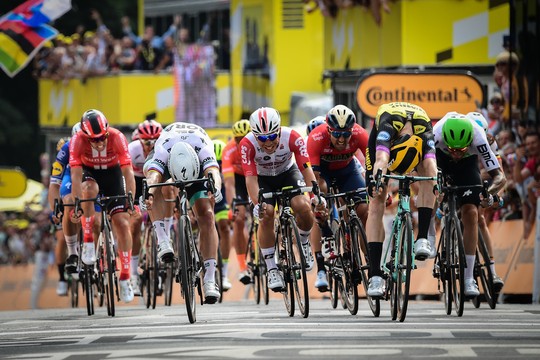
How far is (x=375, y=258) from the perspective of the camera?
15844 mm

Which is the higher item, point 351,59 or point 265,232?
point 351,59

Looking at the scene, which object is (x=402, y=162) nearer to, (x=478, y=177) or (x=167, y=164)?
(x=478, y=177)

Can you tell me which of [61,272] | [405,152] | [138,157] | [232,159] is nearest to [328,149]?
[405,152]

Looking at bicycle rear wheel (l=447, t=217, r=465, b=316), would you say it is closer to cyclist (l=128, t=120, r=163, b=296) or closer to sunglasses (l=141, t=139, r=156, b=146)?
cyclist (l=128, t=120, r=163, b=296)

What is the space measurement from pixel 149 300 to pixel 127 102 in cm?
2274

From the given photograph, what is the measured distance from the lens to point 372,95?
24.6 metres

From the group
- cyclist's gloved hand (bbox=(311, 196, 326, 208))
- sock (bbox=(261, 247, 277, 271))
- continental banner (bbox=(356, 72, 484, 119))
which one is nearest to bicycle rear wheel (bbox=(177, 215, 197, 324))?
sock (bbox=(261, 247, 277, 271))

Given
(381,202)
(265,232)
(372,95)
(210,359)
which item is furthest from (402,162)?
(372,95)

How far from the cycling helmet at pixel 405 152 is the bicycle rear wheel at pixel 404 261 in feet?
2.90

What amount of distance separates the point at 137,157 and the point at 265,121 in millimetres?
4754

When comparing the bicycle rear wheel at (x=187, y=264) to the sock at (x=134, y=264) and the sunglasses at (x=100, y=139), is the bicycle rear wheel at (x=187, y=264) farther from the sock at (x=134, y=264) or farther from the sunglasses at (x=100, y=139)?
the sock at (x=134, y=264)

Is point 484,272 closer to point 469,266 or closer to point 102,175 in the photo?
point 469,266

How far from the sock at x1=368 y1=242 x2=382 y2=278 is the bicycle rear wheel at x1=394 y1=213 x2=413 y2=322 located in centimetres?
53

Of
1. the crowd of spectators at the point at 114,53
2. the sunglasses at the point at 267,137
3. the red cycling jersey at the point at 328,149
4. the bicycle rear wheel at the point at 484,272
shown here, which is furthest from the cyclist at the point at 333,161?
the crowd of spectators at the point at 114,53
